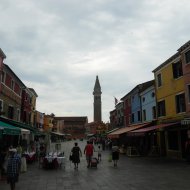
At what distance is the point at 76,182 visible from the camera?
12.3m

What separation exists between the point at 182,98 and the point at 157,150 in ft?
22.9

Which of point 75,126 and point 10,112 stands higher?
point 75,126

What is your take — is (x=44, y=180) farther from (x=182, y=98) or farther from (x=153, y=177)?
(x=182, y=98)

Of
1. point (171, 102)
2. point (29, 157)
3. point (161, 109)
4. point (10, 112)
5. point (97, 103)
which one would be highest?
point (97, 103)

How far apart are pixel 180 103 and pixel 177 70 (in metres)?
3.06

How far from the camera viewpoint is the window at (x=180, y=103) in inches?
937

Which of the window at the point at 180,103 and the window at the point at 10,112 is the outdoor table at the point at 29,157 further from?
the window at the point at 180,103

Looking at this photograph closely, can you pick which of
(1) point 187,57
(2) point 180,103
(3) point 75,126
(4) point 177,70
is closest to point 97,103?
(3) point 75,126

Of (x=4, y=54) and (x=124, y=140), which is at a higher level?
(x=4, y=54)

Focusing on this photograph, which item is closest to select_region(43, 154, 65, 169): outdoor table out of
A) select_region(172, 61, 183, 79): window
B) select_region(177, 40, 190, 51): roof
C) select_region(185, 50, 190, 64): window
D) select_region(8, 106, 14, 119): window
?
select_region(8, 106, 14, 119): window

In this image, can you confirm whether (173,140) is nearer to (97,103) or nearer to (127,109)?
(127,109)

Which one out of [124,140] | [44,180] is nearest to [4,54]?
[44,180]

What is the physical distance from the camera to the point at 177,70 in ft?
81.7

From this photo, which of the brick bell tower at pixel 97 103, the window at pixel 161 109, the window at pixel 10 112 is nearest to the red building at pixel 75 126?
the brick bell tower at pixel 97 103
